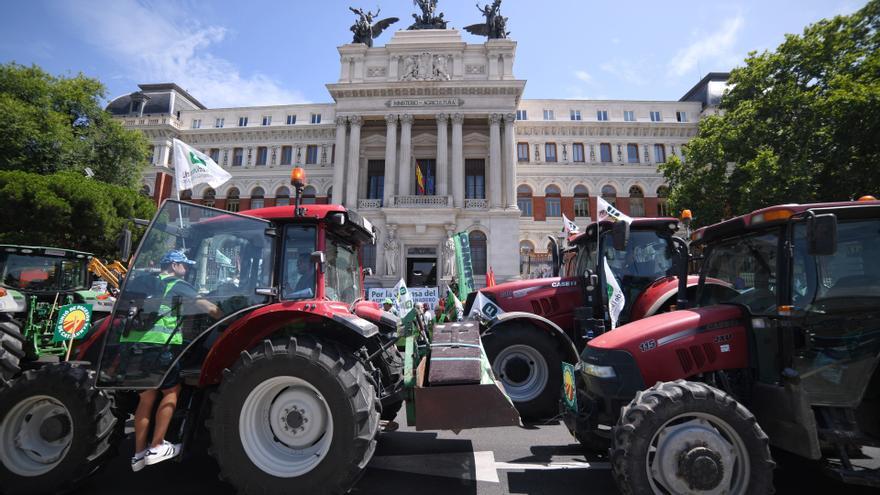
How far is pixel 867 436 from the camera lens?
3084 mm

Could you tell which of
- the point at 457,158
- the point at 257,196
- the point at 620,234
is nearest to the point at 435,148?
the point at 457,158

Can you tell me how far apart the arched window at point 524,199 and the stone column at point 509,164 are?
4810 millimetres

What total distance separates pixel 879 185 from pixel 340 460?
18170 mm

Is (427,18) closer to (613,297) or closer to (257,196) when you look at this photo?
(257,196)

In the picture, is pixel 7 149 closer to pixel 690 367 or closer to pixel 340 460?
pixel 340 460

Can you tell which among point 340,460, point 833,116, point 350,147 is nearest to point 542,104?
point 350,147

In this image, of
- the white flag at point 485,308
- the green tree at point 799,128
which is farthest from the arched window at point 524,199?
the white flag at point 485,308

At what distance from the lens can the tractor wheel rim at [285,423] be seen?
3.14 m

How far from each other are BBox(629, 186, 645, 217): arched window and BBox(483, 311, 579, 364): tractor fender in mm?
30544

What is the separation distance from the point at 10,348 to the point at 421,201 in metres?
23.4

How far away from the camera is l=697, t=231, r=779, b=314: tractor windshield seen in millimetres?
3402

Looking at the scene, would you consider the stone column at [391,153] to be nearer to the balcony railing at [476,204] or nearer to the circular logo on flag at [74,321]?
the balcony railing at [476,204]

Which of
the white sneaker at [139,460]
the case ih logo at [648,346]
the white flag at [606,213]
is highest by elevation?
the white flag at [606,213]

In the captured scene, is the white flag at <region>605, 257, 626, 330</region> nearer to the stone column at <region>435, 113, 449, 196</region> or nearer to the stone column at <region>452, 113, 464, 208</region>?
the stone column at <region>452, 113, 464, 208</region>
